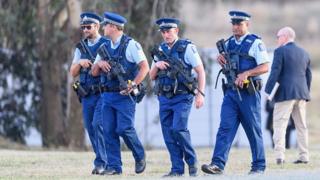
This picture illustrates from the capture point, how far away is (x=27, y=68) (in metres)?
29.7

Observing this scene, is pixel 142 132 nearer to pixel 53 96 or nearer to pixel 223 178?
pixel 53 96

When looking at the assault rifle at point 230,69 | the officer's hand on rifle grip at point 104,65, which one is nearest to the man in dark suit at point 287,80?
the assault rifle at point 230,69

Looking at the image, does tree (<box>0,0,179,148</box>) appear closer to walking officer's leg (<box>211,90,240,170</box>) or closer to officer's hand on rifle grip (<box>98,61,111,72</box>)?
officer's hand on rifle grip (<box>98,61,111,72</box>)

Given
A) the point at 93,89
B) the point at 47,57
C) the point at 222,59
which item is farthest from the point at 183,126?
the point at 47,57

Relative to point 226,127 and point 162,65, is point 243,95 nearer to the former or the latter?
point 226,127

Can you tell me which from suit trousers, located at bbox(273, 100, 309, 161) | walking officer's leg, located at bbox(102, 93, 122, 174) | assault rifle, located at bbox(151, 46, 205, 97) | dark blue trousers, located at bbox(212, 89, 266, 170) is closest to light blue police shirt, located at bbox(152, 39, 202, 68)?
assault rifle, located at bbox(151, 46, 205, 97)

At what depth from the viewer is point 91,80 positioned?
15.1m

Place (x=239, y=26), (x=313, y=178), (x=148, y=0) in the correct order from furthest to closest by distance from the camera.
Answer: (x=148, y=0)
(x=239, y=26)
(x=313, y=178)

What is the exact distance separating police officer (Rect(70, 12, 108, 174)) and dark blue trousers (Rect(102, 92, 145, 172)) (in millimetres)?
236

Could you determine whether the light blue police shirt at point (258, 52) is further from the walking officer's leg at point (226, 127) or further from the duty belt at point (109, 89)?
the duty belt at point (109, 89)

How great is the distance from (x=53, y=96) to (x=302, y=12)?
3982 centimetres

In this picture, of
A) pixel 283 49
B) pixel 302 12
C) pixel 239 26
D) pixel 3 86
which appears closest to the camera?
pixel 239 26

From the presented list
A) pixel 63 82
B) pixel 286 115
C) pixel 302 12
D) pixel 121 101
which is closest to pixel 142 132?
pixel 63 82

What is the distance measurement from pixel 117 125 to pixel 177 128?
961 millimetres
